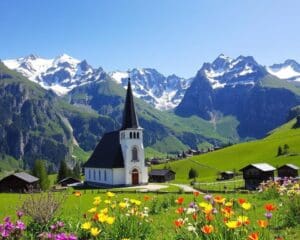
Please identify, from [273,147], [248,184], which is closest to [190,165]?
[273,147]

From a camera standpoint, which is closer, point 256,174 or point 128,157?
point 256,174

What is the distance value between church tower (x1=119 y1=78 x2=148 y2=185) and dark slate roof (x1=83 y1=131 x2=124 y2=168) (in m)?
1.78

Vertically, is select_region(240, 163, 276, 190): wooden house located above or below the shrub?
above

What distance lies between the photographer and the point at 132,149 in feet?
313

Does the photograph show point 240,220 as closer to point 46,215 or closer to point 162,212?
point 46,215

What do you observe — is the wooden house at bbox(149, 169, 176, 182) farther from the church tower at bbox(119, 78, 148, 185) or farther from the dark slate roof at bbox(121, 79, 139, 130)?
the dark slate roof at bbox(121, 79, 139, 130)

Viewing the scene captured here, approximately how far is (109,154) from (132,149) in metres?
7.95

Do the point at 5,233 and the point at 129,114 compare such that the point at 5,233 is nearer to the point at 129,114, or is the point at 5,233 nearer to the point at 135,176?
the point at 129,114

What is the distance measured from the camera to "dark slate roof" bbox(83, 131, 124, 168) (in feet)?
315

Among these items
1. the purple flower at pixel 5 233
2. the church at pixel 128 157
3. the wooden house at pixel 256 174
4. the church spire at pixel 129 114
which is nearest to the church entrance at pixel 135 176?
the church at pixel 128 157

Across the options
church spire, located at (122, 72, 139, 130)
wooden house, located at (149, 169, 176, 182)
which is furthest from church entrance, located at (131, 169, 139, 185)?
wooden house, located at (149, 169, 176, 182)

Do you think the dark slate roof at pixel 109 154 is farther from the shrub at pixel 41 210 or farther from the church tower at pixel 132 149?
the shrub at pixel 41 210

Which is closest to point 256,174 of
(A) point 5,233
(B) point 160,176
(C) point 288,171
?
(C) point 288,171

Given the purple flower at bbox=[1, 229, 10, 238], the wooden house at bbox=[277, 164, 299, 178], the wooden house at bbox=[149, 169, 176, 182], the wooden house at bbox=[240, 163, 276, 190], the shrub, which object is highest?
the wooden house at bbox=[149, 169, 176, 182]
